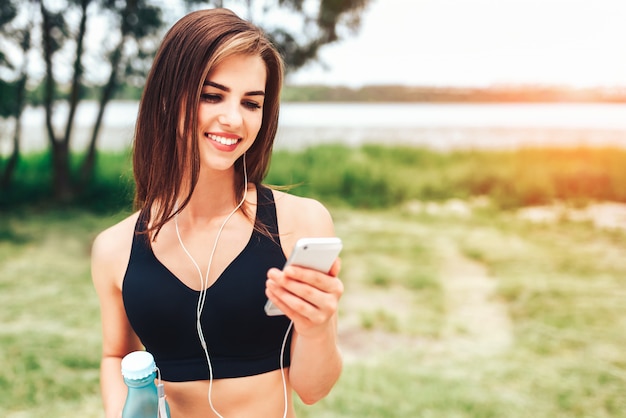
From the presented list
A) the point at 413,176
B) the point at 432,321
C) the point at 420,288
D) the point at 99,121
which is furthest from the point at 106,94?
the point at 413,176

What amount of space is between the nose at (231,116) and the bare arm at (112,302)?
40 cm

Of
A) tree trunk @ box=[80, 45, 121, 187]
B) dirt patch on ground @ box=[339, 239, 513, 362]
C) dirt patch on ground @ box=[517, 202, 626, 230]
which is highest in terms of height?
tree trunk @ box=[80, 45, 121, 187]

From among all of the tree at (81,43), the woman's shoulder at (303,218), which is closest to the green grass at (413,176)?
the tree at (81,43)

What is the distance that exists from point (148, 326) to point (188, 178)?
0.35 m

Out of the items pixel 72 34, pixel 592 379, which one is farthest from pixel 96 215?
pixel 592 379

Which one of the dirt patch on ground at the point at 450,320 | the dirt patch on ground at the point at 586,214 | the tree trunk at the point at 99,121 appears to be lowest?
the dirt patch on ground at the point at 450,320

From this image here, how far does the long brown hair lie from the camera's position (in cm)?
107

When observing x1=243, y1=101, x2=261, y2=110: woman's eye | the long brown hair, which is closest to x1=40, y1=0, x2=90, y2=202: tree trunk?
the long brown hair

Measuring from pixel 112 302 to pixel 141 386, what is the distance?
408 millimetres

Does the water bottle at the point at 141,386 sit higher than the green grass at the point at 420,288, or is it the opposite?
the water bottle at the point at 141,386

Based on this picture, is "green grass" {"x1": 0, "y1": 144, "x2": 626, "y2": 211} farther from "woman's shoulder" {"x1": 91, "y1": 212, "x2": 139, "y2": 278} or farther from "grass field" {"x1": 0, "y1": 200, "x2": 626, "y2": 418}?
"woman's shoulder" {"x1": 91, "y1": 212, "x2": 139, "y2": 278}

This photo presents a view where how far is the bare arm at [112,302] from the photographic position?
1.20 m

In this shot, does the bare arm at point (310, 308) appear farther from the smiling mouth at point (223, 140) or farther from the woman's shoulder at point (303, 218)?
the smiling mouth at point (223, 140)

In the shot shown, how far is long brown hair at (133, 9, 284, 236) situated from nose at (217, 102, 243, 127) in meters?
0.06
